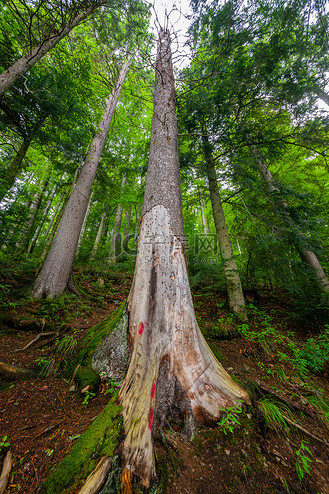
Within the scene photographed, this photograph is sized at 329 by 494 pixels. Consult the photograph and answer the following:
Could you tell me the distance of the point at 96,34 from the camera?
7832 millimetres

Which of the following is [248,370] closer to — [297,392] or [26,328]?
[297,392]

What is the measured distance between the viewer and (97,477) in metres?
1.29

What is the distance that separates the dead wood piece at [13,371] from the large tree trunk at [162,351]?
182cm

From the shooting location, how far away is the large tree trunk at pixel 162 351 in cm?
168

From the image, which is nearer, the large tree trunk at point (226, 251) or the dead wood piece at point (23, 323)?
the dead wood piece at point (23, 323)

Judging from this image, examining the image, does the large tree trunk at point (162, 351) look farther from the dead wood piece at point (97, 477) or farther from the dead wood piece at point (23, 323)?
the dead wood piece at point (23, 323)

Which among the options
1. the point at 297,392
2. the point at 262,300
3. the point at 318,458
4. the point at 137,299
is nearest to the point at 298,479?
the point at 318,458

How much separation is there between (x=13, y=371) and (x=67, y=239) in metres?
3.90

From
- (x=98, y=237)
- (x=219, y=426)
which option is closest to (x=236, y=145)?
(x=219, y=426)

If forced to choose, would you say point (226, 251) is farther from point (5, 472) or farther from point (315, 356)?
point (5, 472)

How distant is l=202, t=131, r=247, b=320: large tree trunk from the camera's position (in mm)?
4969

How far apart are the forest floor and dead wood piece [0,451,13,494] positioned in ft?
0.12

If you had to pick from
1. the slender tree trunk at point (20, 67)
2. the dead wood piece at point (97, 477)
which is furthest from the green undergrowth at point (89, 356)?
the slender tree trunk at point (20, 67)

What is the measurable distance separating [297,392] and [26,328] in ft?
17.0
